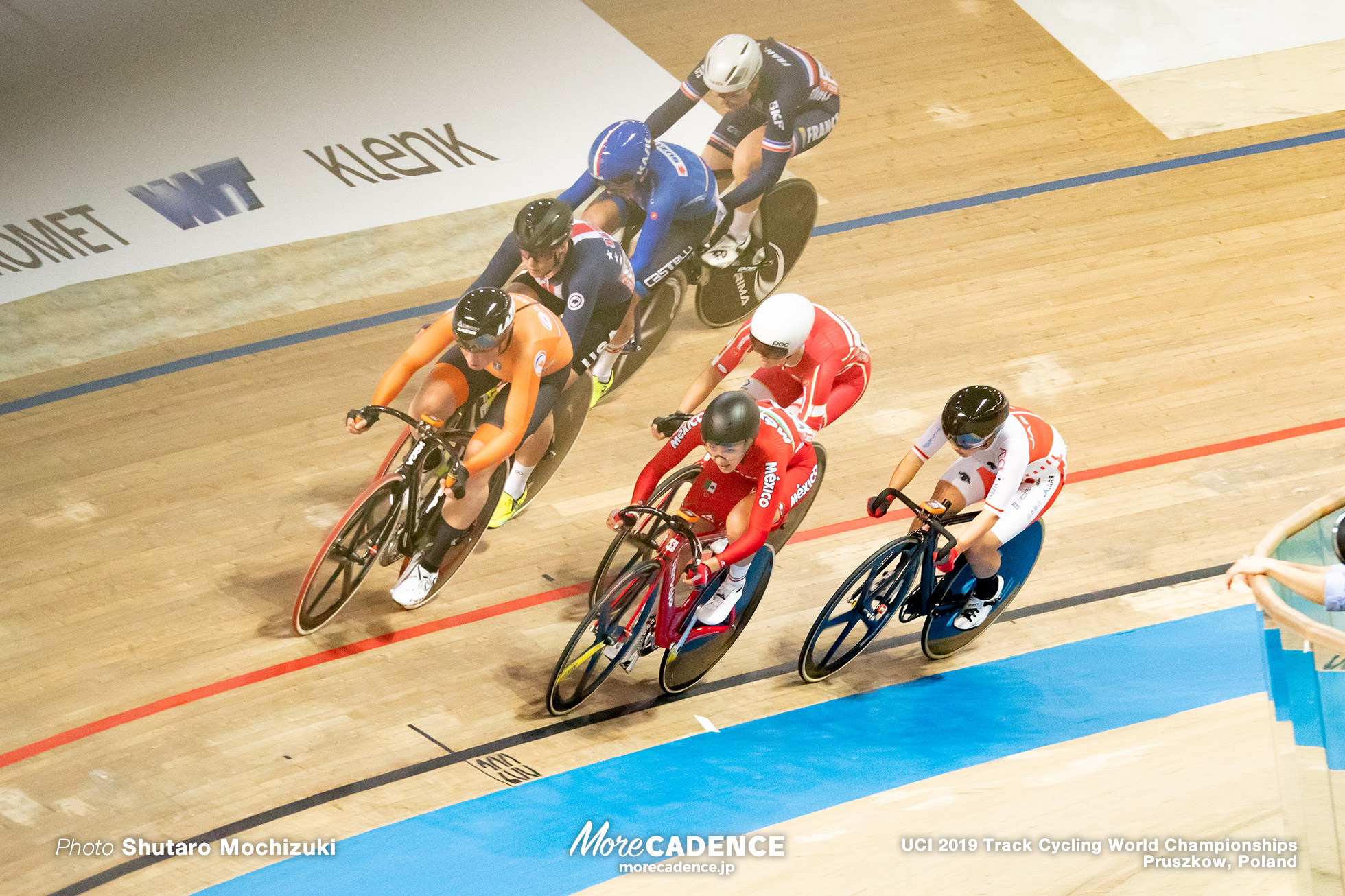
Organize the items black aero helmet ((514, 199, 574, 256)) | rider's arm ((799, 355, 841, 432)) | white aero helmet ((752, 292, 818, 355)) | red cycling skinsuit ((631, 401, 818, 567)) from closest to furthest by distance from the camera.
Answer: red cycling skinsuit ((631, 401, 818, 567)) → white aero helmet ((752, 292, 818, 355)) → rider's arm ((799, 355, 841, 432)) → black aero helmet ((514, 199, 574, 256))

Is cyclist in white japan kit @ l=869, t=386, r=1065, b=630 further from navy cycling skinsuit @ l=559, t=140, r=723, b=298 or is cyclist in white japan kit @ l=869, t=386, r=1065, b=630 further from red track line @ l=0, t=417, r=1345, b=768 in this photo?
navy cycling skinsuit @ l=559, t=140, r=723, b=298

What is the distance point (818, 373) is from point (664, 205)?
57.3 inches

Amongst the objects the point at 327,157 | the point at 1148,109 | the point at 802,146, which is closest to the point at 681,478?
the point at 802,146

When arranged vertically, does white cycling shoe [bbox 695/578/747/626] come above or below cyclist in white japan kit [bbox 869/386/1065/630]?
below

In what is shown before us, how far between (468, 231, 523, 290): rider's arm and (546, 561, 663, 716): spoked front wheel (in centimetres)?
154

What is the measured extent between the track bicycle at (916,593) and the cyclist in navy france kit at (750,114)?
2.31m

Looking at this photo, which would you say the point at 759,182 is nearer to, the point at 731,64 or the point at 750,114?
the point at 750,114

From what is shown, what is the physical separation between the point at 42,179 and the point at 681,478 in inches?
170

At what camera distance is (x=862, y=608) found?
15.0ft

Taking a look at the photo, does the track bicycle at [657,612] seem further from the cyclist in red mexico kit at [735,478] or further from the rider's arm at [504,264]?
the rider's arm at [504,264]

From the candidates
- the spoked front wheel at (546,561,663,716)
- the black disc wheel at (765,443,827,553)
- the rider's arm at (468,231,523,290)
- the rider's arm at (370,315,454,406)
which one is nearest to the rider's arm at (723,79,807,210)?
the rider's arm at (468,231,523,290)

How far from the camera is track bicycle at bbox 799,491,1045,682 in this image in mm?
4379

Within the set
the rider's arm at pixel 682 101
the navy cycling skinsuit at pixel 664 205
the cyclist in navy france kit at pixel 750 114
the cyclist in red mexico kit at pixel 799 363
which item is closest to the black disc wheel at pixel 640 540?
the cyclist in red mexico kit at pixel 799 363

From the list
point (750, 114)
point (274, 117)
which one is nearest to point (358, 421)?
point (750, 114)
